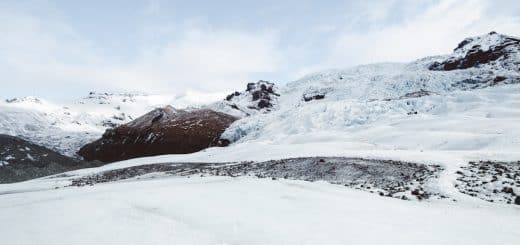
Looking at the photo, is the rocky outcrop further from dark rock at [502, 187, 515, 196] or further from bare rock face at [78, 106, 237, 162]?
dark rock at [502, 187, 515, 196]

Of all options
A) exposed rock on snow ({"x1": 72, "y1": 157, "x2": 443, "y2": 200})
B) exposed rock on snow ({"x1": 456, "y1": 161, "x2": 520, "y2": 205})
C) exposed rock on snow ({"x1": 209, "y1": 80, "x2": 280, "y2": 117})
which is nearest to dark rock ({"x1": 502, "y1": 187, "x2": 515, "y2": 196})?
exposed rock on snow ({"x1": 456, "y1": 161, "x2": 520, "y2": 205})

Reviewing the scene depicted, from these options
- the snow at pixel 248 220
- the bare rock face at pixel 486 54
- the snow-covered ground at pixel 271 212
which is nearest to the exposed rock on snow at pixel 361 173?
the snow-covered ground at pixel 271 212

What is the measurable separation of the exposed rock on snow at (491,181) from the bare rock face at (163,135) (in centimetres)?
5885

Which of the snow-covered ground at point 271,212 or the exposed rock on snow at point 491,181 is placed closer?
→ the snow-covered ground at point 271,212

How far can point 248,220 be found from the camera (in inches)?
477

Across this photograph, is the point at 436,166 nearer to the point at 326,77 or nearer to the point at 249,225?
the point at 249,225

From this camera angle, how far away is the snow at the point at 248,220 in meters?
10.2

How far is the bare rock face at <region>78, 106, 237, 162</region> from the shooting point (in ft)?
287

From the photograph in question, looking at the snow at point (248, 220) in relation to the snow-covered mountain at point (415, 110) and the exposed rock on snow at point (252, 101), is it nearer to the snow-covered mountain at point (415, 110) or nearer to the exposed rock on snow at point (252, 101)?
the snow-covered mountain at point (415, 110)

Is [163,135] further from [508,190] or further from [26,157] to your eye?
[508,190]

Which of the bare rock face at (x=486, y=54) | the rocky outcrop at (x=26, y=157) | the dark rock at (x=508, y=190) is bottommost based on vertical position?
the dark rock at (x=508, y=190)

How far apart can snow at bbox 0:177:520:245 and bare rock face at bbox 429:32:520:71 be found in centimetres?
7928

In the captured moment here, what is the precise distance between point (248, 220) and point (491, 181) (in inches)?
551

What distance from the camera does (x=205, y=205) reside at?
551 inches
